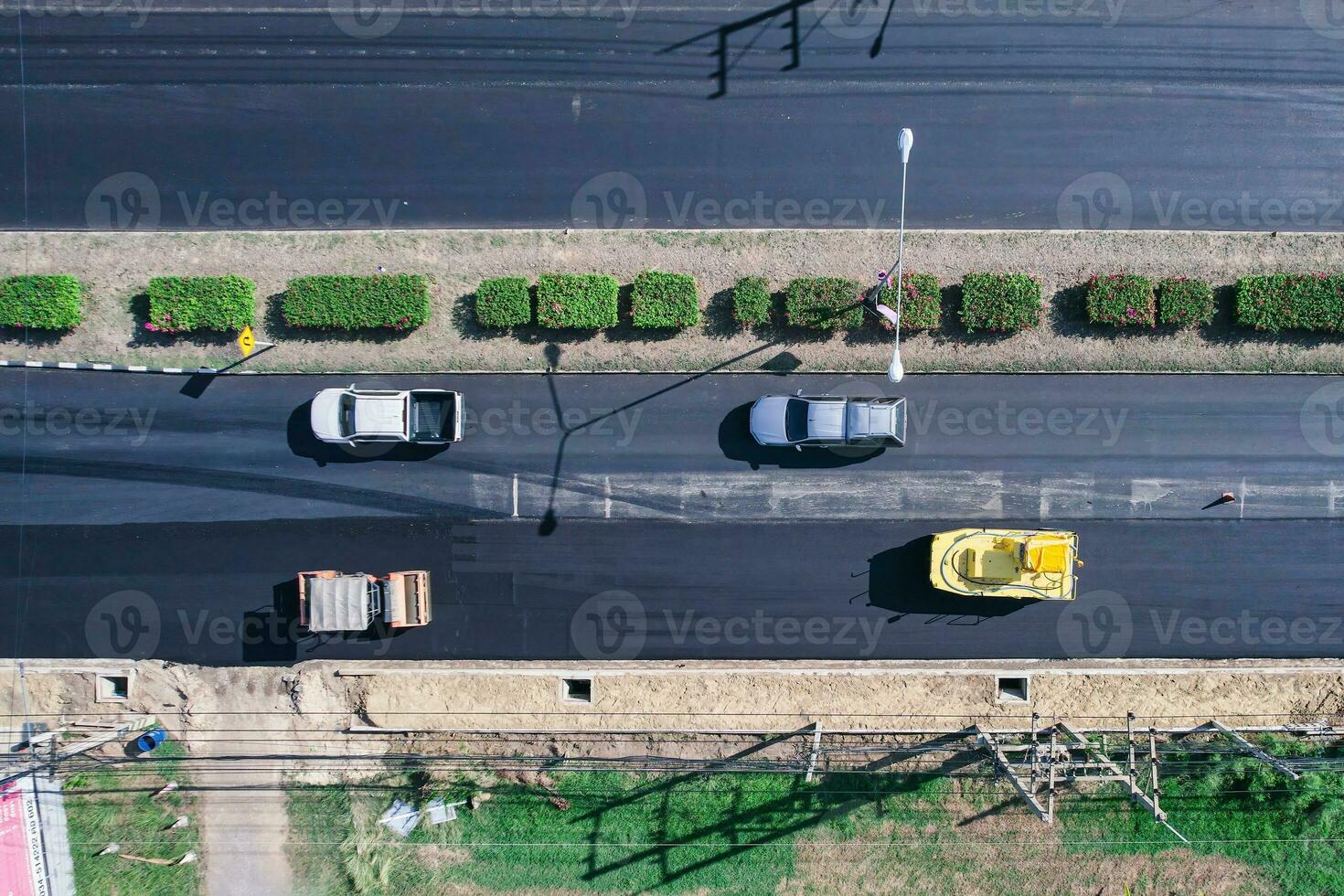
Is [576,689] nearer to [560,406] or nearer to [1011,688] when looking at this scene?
[560,406]

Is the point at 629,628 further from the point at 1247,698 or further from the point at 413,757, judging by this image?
the point at 1247,698

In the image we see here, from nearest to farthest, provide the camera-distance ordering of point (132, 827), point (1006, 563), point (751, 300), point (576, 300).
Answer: point (1006, 563) → point (576, 300) → point (751, 300) → point (132, 827)

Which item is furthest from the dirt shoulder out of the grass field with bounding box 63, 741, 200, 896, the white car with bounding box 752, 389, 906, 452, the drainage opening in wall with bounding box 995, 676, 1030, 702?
the grass field with bounding box 63, 741, 200, 896

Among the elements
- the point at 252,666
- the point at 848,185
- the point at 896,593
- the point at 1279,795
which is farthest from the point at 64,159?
the point at 1279,795

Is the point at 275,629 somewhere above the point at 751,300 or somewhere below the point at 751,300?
below

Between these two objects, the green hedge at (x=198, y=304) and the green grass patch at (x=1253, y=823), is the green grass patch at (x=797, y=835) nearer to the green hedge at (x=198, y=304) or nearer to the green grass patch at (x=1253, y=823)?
the green grass patch at (x=1253, y=823)

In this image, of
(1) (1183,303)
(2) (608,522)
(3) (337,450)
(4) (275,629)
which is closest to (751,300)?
(2) (608,522)
